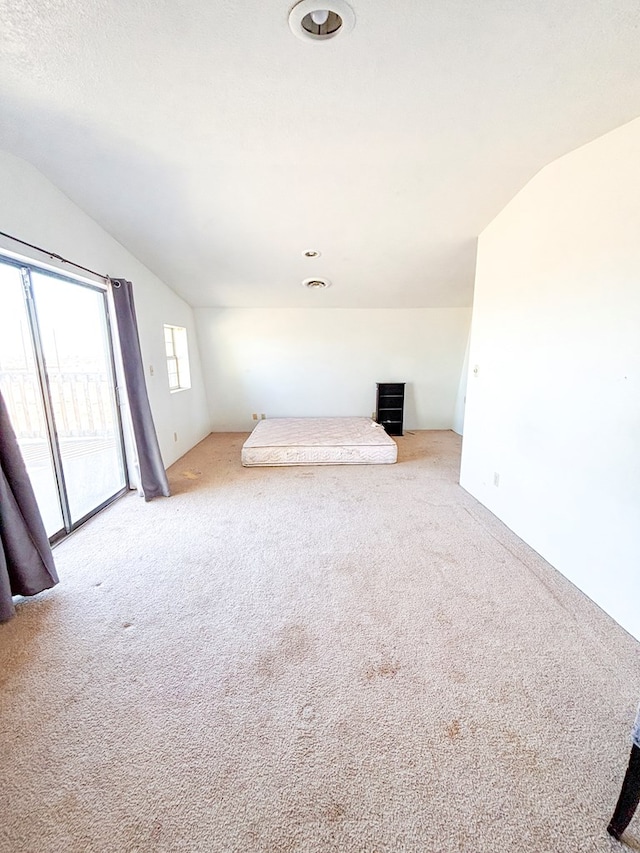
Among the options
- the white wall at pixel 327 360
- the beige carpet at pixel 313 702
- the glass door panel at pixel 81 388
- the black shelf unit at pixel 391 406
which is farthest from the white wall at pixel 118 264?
the black shelf unit at pixel 391 406

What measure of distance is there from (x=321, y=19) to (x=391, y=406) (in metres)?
4.60

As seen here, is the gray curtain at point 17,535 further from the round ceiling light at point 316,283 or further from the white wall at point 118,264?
the round ceiling light at point 316,283

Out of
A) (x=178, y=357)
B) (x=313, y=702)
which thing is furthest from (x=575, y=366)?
(x=178, y=357)

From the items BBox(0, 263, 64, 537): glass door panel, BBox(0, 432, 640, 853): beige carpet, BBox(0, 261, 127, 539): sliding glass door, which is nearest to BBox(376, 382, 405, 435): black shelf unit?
BBox(0, 432, 640, 853): beige carpet

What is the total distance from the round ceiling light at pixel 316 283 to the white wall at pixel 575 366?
2.02 m

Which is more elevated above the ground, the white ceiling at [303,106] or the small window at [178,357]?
the white ceiling at [303,106]

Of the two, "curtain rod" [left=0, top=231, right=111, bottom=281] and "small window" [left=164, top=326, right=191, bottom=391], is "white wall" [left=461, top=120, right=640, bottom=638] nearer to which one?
"curtain rod" [left=0, top=231, right=111, bottom=281]

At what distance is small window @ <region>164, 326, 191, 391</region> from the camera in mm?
4672

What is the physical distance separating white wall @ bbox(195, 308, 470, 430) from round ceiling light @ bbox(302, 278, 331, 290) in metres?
0.91

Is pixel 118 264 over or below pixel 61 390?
over

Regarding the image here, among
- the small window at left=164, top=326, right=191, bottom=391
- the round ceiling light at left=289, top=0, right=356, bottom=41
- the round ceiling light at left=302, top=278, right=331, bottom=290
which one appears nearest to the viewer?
the round ceiling light at left=289, top=0, right=356, bottom=41

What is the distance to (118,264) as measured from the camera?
3.15 meters

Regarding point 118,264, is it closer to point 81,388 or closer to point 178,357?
point 81,388

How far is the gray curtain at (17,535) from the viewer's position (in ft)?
5.55
